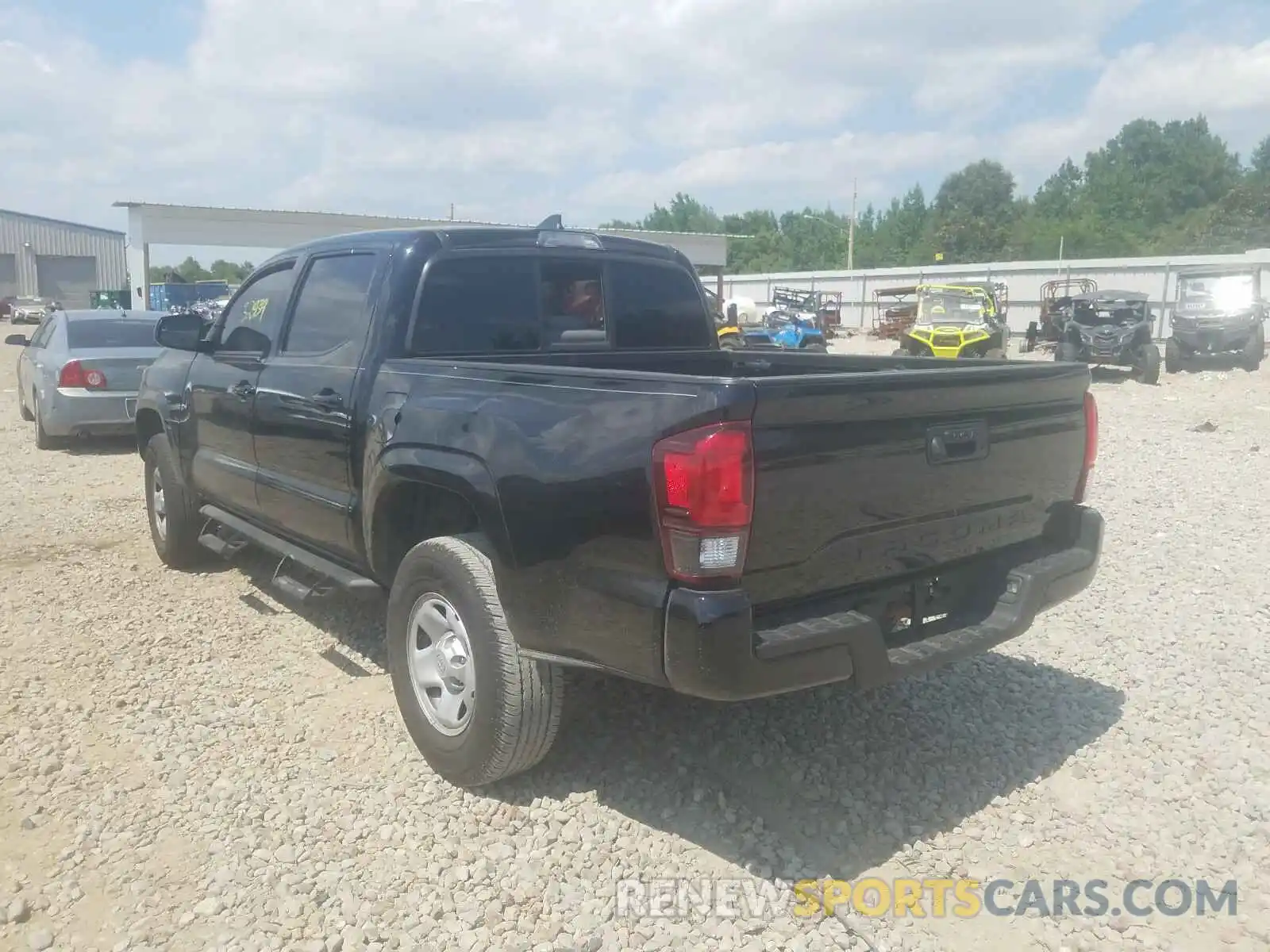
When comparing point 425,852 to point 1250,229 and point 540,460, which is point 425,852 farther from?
point 1250,229

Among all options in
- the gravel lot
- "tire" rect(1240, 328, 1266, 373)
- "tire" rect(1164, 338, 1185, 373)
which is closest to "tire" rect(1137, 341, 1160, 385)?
"tire" rect(1164, 338, 1185, 373)

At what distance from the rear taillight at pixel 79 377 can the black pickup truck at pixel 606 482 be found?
6.12 metres

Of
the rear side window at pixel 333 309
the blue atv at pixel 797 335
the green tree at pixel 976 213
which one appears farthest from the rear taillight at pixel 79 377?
the green tree at pixel 976 213

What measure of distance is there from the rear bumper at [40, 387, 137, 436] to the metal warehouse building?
51441mm

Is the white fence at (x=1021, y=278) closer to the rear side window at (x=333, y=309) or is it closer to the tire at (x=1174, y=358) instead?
the tire at (x=1174, y=358)

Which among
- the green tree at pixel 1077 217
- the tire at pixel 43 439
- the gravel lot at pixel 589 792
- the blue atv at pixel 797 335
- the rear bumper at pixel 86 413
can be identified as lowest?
the gravel lot at pixel 589 792

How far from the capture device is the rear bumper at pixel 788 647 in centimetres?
280

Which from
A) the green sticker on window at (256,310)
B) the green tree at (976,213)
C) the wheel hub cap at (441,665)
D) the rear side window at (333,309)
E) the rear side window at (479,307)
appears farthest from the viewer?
the green tree at (976,213)

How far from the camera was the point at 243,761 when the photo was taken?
3.94 meters

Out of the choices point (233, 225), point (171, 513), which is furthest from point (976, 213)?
point (171, 513)

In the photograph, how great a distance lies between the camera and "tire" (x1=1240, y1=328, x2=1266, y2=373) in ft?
68.6

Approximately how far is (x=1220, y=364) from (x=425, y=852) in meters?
22.4

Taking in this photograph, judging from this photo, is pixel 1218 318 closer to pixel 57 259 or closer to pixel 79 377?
pixel 79 377

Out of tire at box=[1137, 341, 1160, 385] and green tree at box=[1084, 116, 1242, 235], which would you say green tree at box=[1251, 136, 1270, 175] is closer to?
green tree at box=[1084, 116, 1242, 235]
